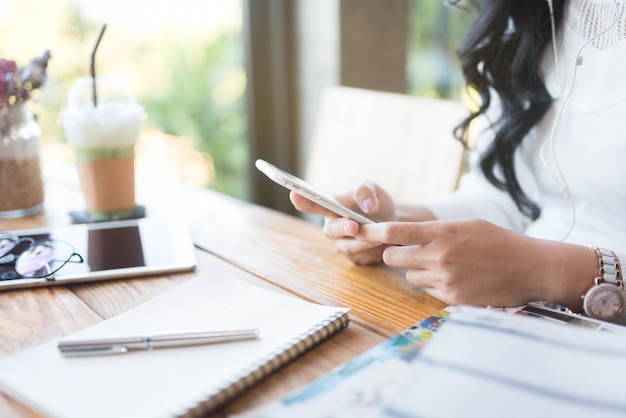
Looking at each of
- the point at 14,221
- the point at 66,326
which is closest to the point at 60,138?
the point at 14,221

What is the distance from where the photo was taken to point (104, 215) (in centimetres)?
106

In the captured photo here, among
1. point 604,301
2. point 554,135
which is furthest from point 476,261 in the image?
point 554,135

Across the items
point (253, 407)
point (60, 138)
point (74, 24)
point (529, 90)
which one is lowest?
point (253, 407)

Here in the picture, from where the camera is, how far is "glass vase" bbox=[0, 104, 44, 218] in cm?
104

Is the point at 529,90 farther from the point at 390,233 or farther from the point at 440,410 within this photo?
the point at 440,410

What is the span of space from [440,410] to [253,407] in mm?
163

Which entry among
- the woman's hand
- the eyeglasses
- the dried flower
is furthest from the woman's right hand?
the dried flower

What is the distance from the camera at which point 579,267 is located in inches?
27.9

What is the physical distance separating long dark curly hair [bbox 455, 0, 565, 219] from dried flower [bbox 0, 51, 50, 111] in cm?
71

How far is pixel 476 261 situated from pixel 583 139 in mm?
334

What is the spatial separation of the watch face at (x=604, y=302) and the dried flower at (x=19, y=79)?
2.94 feet

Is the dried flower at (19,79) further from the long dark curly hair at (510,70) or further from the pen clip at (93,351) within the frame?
the long dark curly hair at (510,70)

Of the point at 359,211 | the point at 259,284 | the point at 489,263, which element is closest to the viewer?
the point at 489,263

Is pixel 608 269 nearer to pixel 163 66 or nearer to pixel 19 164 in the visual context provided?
pixel 19 164
